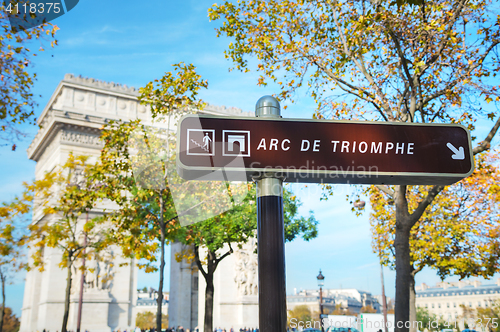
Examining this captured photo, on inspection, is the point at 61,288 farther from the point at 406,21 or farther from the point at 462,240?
the point at 406,21

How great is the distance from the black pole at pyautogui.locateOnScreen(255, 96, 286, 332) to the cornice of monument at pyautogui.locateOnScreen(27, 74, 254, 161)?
34.1 metres

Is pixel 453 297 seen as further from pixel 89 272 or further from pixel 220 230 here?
pixel 220 230

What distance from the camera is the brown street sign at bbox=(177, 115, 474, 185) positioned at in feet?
10.2

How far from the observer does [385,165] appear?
3.30 meters

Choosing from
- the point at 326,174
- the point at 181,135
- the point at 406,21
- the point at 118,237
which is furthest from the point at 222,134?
the point at 118,237

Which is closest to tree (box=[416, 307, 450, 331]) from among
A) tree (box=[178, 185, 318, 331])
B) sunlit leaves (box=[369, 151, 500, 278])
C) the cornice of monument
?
sunlit leaves (box=[369, 151, 500, 278])

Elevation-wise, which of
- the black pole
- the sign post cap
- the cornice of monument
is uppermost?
the cornice of monument

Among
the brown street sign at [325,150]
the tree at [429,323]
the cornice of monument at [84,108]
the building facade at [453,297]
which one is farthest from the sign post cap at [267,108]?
the building facade at [453,297]

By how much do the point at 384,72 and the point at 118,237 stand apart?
13.6m

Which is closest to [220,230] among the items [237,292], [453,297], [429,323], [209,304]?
[209,304]

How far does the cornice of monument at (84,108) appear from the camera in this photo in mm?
36031

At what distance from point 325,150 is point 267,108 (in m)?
0.58

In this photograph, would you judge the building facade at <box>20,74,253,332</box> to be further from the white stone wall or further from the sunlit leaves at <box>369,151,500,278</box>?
the sunlit leaves at <box>369,151,500,278</box>

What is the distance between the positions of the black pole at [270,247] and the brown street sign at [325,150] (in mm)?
148
